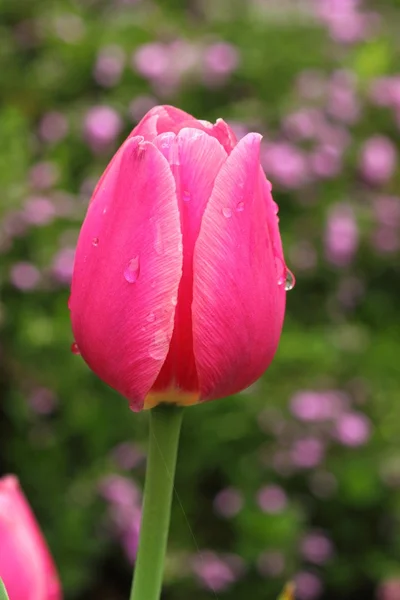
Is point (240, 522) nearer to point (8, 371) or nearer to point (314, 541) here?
point (314, 541)

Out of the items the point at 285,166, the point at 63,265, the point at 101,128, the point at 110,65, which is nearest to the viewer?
the point at 63,265

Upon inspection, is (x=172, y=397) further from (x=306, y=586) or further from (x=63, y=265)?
(x=306, y=586)

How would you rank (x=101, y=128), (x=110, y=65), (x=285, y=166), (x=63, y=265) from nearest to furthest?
(x=63, y=265) → (x=101, y=128) → (x=285, y=166) → (x=110, y=65)

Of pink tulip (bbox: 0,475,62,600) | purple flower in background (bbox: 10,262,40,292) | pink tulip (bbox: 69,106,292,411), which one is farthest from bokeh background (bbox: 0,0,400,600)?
pink tulip (bbox: 69,106,292,411)

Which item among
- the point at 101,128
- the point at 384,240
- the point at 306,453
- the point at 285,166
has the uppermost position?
the point at 101,128

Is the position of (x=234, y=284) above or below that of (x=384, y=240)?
above

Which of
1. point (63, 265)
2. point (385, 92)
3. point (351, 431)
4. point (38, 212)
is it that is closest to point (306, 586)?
point (351, 431)
